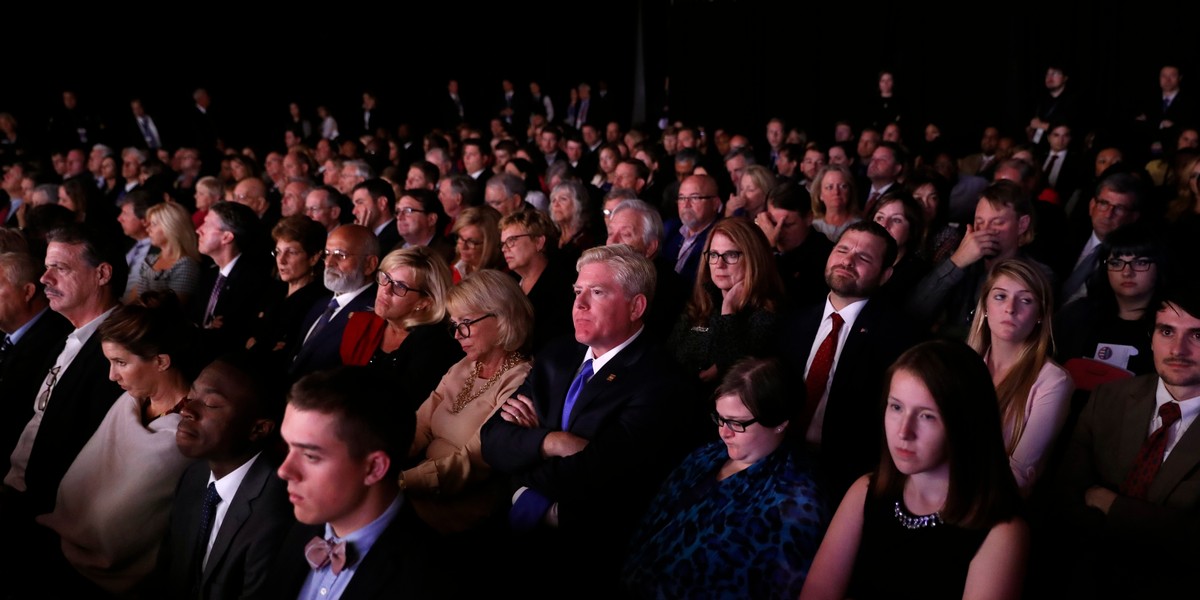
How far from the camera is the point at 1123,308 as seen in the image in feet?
11.1

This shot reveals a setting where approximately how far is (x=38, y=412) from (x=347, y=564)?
7.72 ft

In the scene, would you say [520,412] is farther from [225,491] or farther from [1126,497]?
[1126,497]

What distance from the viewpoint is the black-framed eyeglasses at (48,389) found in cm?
366

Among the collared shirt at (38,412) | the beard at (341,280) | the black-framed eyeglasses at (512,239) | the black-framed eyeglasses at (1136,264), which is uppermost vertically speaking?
the black-framed eyeglasses at (1136,264)

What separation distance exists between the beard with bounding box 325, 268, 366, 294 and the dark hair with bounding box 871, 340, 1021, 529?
2951 millimetres

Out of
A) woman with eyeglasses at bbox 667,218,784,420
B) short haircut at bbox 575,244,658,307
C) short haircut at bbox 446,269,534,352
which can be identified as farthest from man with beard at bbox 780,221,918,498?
short haircut at bbox 446,269,534,352

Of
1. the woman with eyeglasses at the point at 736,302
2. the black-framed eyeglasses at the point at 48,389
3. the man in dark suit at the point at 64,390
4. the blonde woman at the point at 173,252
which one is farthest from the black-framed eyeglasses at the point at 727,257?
the blonde woman at the point at 173,252

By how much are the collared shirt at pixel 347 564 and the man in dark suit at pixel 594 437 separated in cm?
72

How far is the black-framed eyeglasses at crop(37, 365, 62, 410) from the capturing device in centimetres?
366

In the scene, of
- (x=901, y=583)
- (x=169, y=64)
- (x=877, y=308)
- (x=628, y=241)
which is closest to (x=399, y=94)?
(x=169, y=64)

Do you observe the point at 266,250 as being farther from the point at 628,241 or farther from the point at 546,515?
the point at 546,515

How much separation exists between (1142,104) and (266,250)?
9222mm

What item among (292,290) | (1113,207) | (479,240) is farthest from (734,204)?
(292,290)

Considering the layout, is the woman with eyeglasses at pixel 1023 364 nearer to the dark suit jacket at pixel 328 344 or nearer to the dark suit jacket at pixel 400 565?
the dark suit jacket at pixel 400 565
